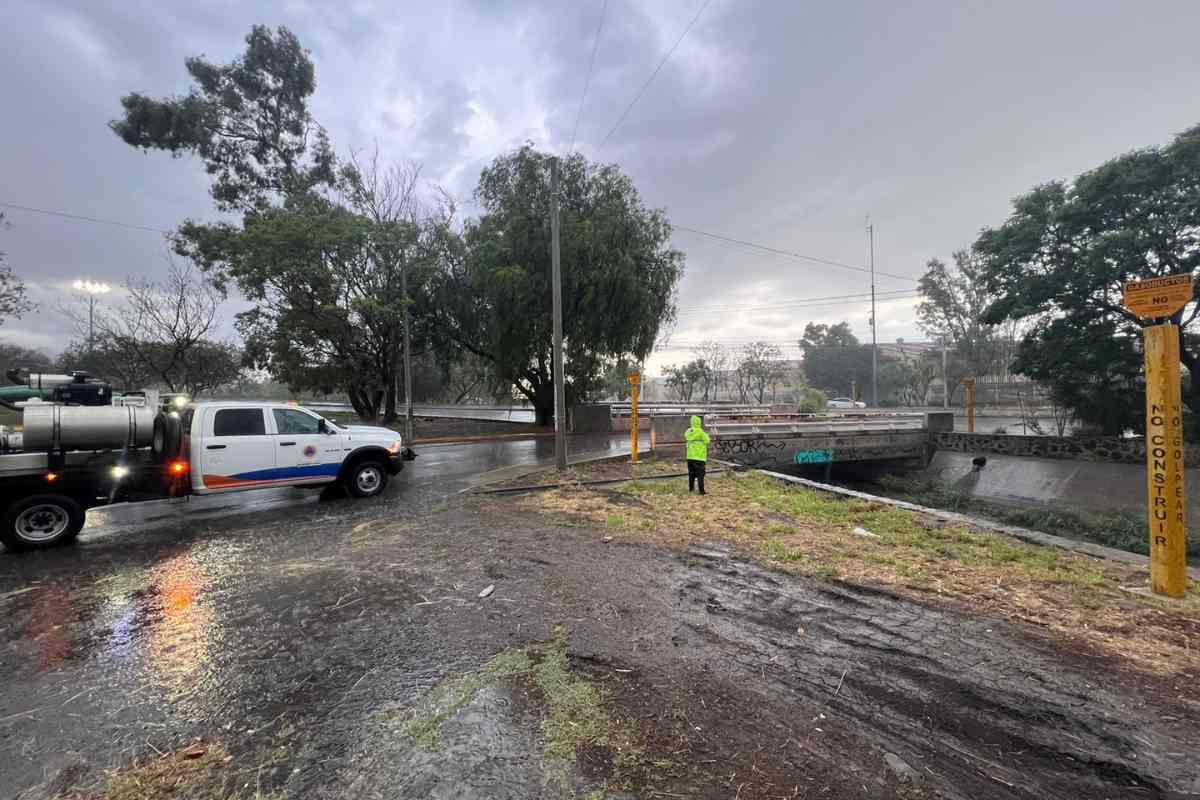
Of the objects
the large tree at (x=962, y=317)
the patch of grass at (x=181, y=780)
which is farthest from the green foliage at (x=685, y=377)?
the patch of grass at (x=181, y=780)

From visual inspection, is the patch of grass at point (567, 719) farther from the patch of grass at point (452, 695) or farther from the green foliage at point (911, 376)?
the green foliage at point (911, 376)

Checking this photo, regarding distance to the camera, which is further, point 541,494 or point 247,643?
point 541,494

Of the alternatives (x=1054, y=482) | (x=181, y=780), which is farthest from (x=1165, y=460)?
(x=1054, y=482)

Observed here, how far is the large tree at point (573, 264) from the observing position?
18359 mm

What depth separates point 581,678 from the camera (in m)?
3.20

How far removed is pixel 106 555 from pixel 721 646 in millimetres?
7301

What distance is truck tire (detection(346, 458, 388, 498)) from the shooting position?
9148 millimetres

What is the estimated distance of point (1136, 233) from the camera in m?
15.0

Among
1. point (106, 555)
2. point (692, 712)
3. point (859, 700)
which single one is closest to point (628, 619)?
point (692, 712)

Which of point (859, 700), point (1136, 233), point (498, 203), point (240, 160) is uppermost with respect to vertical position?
point (240, 160)

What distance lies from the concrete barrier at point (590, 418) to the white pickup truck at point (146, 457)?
45.0 feet

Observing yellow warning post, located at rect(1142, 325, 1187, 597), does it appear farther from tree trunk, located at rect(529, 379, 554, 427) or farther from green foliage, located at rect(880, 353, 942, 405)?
green foliage, located at rect(880, 353, 942, 405)

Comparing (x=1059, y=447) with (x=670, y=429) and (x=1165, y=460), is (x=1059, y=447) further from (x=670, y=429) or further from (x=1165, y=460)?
(x=1165, y=460)

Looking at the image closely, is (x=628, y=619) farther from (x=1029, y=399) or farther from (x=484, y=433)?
(x=1029, y=399)
